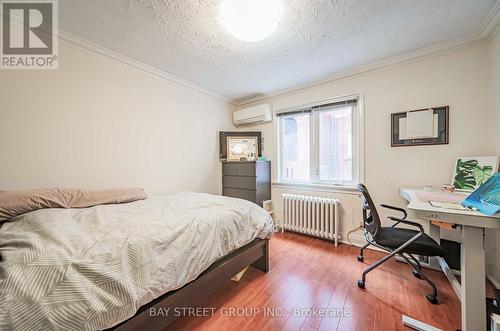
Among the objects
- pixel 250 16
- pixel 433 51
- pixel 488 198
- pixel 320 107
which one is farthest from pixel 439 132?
pixel 250 16

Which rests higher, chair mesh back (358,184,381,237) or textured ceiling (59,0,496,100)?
textured ceiling (59,0,496,100)

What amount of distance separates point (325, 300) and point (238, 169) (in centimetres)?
214

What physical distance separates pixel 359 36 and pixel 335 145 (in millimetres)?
1368

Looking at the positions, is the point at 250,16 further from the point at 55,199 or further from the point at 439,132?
the point at 439,132

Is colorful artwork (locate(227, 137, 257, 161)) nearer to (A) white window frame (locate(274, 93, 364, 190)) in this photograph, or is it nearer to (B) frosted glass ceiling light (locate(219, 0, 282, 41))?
(A) white window frame (locate(274, 93, 364, 190))

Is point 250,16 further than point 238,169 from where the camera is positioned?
No

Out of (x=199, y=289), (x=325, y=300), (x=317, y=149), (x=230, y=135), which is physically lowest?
(x=325, y=300)

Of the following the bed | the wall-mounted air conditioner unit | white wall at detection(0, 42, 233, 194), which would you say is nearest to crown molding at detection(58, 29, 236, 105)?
white wall at detection(0, 42, 233, 194)

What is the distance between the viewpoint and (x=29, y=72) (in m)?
1.68

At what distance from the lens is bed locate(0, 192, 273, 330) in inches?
28.2

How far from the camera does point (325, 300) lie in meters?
1.54

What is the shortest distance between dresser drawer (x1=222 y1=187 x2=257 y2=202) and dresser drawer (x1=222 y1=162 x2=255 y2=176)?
0.29 metres

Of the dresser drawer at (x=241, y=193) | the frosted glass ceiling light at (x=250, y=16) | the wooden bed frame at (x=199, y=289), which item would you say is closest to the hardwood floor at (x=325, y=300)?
the wooden bed frame at (x=199, y=289)

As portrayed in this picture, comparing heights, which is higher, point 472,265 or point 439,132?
point 439,132
